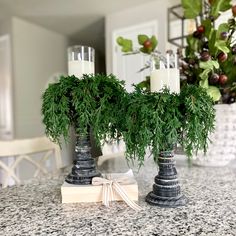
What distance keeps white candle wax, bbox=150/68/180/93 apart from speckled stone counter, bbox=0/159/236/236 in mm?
301

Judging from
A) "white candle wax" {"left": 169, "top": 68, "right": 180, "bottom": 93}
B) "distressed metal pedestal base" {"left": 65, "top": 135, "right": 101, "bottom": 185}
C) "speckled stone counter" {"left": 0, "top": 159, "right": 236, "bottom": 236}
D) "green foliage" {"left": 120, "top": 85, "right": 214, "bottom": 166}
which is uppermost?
"white candle wax" {"left": 169, "top": 68, "right": 180, "bottom": 93}

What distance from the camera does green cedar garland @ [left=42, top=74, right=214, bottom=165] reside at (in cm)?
62

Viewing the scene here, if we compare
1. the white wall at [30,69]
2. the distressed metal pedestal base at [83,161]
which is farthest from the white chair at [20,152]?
the white wall at [30,69]

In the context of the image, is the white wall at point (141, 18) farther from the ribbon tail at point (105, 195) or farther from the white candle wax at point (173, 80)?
the ribbon tail at point (105, 195)

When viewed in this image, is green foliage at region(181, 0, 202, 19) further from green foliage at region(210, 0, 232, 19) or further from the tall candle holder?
the tall candle holder

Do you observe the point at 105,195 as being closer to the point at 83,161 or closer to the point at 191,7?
the point at 83,161

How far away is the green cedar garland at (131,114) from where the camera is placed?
2.04 feet

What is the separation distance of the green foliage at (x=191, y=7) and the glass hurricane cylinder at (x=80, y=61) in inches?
20.3

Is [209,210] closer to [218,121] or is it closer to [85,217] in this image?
[85,217]

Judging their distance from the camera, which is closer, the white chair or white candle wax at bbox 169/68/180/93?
white candle wax at bbox 169/68/180/93

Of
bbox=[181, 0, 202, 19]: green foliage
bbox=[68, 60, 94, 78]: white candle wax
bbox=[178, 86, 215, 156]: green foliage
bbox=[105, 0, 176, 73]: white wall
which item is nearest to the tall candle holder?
bbox=[68, 60, 94, 78]: white candle wax

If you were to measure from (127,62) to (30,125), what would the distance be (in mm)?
1573

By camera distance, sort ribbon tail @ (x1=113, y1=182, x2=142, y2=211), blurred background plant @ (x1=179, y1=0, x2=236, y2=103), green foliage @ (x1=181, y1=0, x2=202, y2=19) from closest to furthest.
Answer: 1. ribbon tail @ (x1=113, y1=182, x2=142, y2=211)
2. blurred background plant @ (x1=179, y1=0, x2=236, y2=103)
3. green foliage @ (x1=181, y1=0, x2=202, y2=19)

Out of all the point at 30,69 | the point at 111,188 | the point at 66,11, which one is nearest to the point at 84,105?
the point at 111,188
